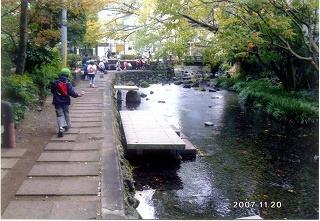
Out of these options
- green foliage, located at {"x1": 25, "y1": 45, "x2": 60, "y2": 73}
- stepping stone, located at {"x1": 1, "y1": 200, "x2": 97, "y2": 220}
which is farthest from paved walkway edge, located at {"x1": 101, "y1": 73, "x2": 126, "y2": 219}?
green foliage, located at {"x1": 25, "y1": 45, "x2": 60, "y2": 73}

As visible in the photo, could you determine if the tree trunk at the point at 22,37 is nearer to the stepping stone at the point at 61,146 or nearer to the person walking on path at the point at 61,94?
the person walking on path at the point at 61,94

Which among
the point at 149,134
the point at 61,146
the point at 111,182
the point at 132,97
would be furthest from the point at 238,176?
the point at 132,97

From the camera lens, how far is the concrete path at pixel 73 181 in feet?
13.5

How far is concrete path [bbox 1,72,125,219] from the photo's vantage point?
4.11 metres

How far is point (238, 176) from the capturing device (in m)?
7.57

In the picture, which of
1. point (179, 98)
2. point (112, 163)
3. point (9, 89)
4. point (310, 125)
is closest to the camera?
point (112, 163)

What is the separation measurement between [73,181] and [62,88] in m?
3.25

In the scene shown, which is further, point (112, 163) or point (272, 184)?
point (272, 184)

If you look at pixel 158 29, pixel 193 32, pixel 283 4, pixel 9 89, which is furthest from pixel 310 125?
pixel 9 89

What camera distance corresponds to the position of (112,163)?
594cm

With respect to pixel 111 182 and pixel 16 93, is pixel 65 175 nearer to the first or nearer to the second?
pixel 111 182

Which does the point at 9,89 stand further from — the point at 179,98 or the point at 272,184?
the point at 179,98

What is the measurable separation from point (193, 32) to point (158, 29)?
7.37ft

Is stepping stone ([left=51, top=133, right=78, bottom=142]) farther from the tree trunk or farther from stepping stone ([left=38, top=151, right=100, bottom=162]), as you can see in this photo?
the tree trunk
